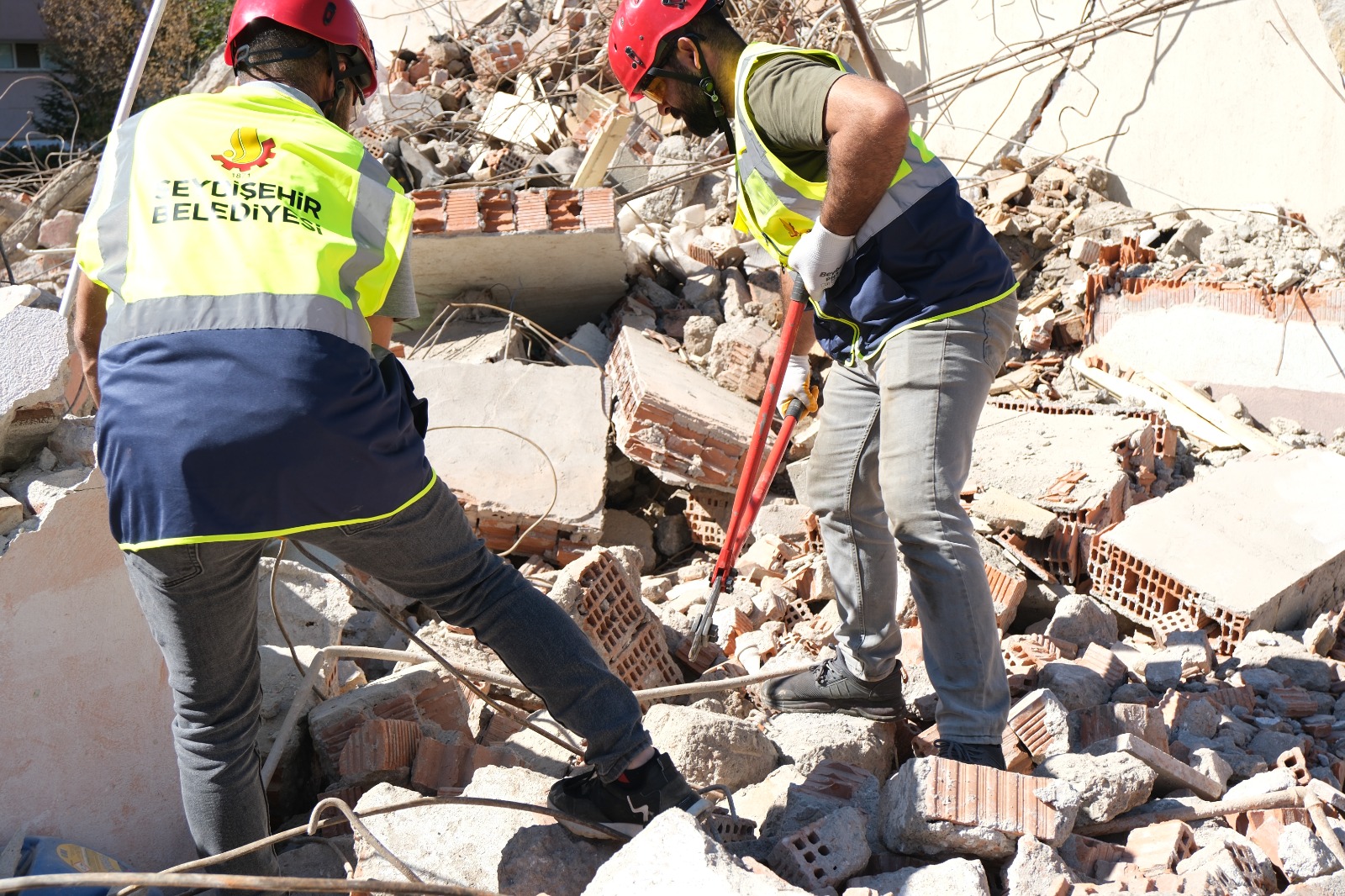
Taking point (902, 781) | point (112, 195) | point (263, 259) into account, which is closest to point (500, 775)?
point (902, 781)

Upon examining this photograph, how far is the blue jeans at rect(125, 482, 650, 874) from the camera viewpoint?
2.06 meters

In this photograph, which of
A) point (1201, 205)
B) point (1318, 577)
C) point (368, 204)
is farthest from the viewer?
point (1201, 205)

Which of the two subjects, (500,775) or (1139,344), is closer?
(500,775)

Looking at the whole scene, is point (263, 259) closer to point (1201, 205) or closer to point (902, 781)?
point (902, 781)

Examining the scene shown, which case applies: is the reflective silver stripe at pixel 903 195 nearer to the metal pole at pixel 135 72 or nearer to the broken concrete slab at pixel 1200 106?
the metal pole at pixel 135 72

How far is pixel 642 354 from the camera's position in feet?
16.1

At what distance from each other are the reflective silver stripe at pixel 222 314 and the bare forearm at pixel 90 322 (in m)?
0.41

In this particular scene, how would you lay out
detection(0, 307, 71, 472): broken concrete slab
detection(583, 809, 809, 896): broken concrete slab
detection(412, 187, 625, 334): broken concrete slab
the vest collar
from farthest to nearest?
detection(412, 187, 625, 334): broken concrete slab, detection(0, 307, 71, 472): broken concrete slab, the vest collar, detection(583, 809, 809, 896): broken concrete slab

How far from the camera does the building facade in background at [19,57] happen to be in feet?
64.6

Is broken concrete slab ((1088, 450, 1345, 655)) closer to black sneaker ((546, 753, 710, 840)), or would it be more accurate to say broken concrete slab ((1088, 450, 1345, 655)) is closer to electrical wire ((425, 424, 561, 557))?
electrical wire ((425, 424, 561, 557))

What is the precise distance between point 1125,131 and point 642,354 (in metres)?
2.88

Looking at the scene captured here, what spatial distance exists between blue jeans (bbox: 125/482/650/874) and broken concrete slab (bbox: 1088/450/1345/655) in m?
2.25

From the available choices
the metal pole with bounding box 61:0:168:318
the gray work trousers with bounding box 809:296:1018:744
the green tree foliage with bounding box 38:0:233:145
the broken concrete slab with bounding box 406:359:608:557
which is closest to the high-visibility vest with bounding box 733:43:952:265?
the gray work trousers with bounding box 809:296:1018:744

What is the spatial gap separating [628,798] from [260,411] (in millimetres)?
1065
